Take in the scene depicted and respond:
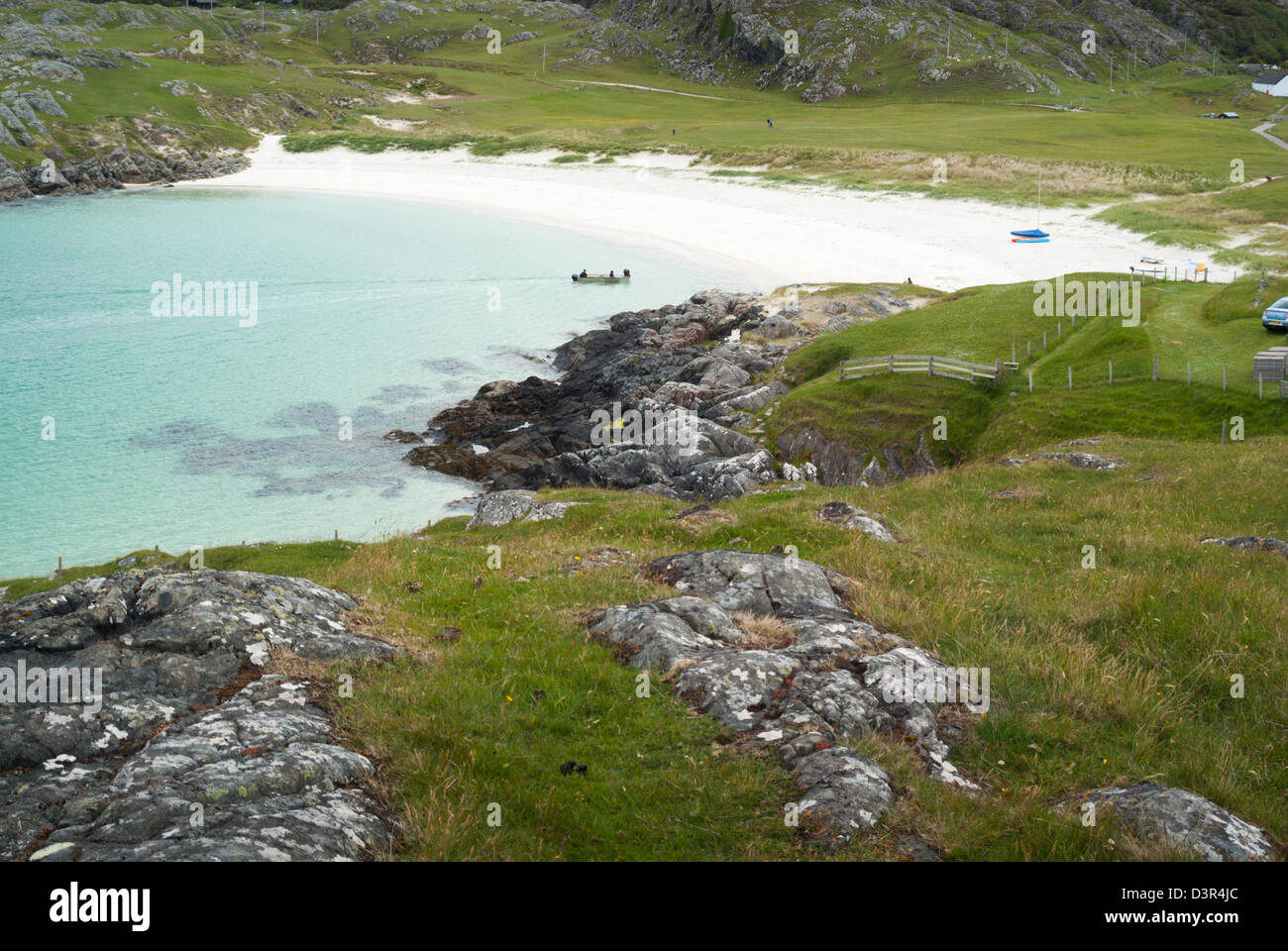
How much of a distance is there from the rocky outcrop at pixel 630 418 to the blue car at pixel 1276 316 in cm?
2162

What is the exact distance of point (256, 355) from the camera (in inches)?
2482

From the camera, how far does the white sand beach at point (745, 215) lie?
72375 mm

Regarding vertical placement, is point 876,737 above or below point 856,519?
above

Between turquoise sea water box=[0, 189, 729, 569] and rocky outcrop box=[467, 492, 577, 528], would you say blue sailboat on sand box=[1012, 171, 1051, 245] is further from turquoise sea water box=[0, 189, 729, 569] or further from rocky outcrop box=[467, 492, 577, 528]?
rocky outcrop box=[467, 492, 577, 528]

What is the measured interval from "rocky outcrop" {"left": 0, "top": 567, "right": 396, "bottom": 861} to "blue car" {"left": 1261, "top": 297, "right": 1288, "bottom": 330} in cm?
4202

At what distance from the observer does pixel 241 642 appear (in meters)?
12.9

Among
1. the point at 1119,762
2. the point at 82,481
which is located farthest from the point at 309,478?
the point at 1119,762

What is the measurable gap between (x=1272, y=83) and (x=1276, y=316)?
641ft

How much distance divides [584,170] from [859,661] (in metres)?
117

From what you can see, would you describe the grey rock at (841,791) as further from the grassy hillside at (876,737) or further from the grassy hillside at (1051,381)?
the grassy hillside at (1051,381)

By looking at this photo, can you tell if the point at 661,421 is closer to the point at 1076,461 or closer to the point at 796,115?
the point at 1076,461

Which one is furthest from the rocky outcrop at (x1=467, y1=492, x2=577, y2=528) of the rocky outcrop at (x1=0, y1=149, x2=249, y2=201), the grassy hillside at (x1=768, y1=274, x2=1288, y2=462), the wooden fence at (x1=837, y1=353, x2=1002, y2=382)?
the rocky outcrop at (x1=0, y1=149, x2=249, y2=201)

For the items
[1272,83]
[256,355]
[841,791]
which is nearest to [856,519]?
[841,791]
